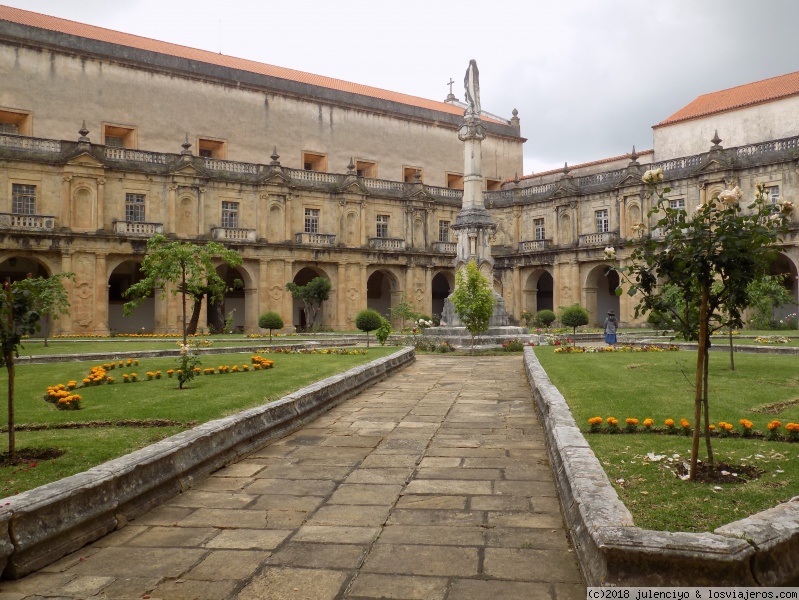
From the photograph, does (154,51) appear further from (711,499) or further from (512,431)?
(711,499)

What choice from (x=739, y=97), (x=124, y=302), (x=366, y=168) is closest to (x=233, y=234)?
(x=124, y=302)

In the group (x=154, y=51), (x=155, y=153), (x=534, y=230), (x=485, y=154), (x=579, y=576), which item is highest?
(x=154, y=51)

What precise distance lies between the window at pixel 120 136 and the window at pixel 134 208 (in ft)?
13.2

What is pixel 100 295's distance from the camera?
29406 mm

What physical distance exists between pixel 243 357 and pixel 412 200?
23583mm

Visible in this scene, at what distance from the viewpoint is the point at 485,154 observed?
45.2 meters

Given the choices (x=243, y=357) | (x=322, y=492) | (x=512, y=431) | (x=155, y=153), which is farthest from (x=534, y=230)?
(x=322, y=492)

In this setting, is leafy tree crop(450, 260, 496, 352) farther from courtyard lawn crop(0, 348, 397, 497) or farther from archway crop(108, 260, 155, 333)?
archway crop(108, 260, 155, 333)

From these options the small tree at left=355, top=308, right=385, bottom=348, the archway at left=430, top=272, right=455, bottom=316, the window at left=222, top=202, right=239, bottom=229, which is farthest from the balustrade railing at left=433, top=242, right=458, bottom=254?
the small tree at left=355, top=308, right=385, bottom=348

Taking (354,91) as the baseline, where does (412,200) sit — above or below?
below

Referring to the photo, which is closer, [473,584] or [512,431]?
[473,584]

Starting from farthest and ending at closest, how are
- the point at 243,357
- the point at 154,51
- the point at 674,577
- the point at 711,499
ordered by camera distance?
the point at 154,51
the point at 243,357
the point at 711,499
the point at 674,577

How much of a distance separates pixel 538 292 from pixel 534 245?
A: 5.51 metres

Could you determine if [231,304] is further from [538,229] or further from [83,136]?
[538,229]
